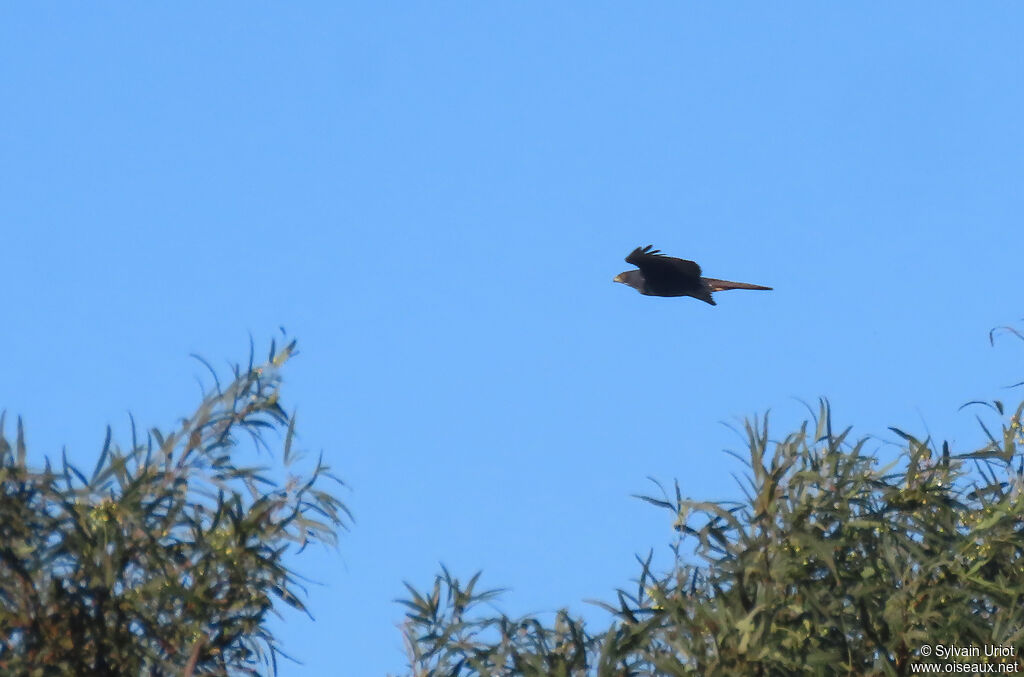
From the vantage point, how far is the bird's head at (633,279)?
16.3 metres

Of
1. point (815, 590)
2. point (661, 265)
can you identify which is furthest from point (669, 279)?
point (815, 590)

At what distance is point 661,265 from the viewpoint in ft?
51.5

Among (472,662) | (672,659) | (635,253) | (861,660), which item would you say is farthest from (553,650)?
(635,253)

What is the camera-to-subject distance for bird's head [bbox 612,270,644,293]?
16281mm

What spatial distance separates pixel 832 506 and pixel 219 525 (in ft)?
11.9

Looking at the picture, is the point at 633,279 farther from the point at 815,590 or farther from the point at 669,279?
the point at 815,590

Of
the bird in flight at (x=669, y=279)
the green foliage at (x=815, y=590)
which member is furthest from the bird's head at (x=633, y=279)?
the green foliage at (x=815, y=590)

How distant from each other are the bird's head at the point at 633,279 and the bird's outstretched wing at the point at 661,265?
0.15 metres

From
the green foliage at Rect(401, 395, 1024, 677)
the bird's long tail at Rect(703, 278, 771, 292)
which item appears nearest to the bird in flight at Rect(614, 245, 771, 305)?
the bird's long tail at Rect(703, 278, 771, 292)

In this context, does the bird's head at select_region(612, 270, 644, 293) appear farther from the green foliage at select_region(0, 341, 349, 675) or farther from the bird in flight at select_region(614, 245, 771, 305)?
the green foliage at select_region(0, 341, 349, 675)

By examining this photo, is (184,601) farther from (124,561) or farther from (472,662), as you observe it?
(472,662)

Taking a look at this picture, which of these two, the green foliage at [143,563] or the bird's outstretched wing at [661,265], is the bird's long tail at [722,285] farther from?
the green foliage at [143,563]

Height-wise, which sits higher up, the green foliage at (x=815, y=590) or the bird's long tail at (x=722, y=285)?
the bird's long tail at (x=722, y=285)

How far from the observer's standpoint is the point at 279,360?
8.10 metres
